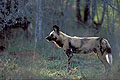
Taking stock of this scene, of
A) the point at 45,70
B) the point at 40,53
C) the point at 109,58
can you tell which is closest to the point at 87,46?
the point at 109,58

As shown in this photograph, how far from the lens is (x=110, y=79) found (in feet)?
16.4

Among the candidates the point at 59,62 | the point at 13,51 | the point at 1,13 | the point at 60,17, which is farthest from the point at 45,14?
the point at 59,62

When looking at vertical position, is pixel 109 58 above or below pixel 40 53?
above

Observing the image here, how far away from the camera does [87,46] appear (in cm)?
654

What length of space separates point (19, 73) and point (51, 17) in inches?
304

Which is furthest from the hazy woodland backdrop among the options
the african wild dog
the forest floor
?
the african wild dog

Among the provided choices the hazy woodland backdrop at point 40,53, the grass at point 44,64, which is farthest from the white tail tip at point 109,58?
the grass at point 44,64

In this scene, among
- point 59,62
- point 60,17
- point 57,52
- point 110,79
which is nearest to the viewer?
point 110,79

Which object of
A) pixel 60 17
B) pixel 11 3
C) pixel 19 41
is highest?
pixel 11 3

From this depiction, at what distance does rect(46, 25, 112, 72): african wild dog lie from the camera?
6.41m

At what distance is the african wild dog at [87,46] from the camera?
6.41 m

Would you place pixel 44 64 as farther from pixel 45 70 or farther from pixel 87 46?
pixel 87 46

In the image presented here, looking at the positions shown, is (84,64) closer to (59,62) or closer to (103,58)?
(59,62)

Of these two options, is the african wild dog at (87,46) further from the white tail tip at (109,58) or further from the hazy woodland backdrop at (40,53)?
the hazy woodland backdrop at (40,53)
